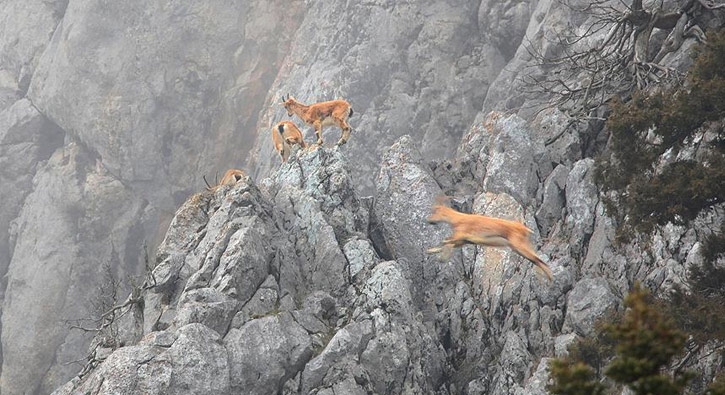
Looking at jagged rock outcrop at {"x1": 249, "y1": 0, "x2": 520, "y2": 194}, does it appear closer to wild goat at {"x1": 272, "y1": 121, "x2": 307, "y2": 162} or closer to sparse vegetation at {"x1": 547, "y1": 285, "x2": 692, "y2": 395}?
wild goat at {"x1": 272, "y1": 121, "x2": 307, "y2": 162}

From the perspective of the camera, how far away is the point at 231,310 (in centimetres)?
2044

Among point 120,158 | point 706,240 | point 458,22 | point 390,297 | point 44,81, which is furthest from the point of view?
point 44,81

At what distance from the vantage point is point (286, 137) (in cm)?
2628

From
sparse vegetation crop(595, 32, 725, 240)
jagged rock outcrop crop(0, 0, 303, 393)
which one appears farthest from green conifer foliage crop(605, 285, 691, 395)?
jagged rock outcrop crop(0, 0, 303, 393)

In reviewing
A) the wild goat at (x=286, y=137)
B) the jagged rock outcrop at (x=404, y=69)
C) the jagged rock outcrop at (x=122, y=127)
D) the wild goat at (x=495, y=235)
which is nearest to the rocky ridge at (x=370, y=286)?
the wild goat at (x=286, y=137)

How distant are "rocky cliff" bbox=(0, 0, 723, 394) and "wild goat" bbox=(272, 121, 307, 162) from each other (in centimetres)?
133

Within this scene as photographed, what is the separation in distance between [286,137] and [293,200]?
3007mm

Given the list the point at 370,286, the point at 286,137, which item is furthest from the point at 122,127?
the point at 370,286

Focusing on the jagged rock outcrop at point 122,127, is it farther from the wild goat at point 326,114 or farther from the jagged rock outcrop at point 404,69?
the wild goat at point 326,114

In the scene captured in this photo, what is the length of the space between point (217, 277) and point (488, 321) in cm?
711

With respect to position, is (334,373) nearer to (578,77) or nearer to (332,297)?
(332,297)

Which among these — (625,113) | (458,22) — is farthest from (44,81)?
(625,113)

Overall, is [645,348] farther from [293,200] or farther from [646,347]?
[293,200]

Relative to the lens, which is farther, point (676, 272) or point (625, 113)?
point (625, 113)
